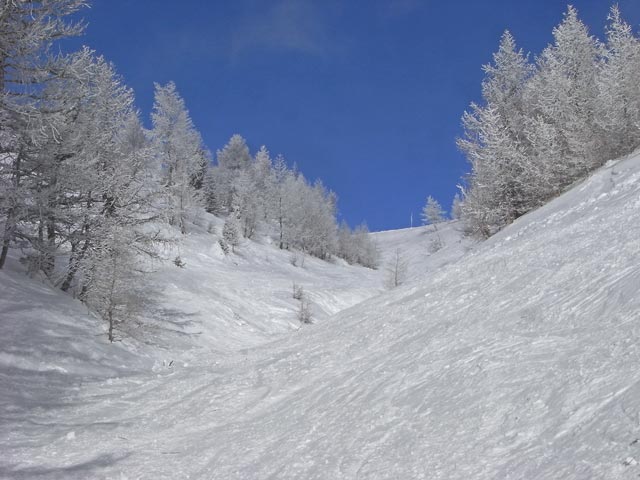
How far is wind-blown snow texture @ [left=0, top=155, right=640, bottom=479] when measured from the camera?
4285 mm

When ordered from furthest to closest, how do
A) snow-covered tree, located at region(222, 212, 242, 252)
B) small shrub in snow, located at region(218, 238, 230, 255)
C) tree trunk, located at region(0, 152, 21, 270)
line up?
snow-covered tree, located at region(222, 212, 242, 252)
small shrub in snow, located at region(218, 238, 230, 255)
tree trunk, located at region(0, 152, 21, 270)

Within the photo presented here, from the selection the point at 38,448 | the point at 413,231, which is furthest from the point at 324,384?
the point at 413,231

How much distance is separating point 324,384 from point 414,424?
317 centimetres

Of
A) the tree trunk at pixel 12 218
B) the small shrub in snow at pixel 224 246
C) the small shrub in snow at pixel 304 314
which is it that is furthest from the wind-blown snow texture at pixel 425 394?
the small shrub in snow at pixel 224 246

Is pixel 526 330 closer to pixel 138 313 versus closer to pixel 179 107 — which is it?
pixel 138 313

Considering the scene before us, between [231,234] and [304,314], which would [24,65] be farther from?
[231,234]

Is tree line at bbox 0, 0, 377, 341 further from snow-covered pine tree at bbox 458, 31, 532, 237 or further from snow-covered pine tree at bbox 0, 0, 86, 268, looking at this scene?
snow-covered pine tree at bbox 458, 31, 532, 237

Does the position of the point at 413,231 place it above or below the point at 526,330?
above

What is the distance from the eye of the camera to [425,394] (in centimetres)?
604

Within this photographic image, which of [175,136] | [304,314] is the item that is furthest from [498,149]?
[175,136]

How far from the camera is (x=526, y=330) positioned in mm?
6578

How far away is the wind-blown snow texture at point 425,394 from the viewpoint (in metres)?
4.29

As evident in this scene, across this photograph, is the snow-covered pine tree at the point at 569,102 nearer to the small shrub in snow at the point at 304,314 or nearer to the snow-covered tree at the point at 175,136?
the small shrub in snow at the point at 304,314

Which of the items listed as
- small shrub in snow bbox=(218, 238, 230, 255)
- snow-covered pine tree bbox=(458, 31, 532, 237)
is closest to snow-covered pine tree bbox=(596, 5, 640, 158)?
snow-covered pine tree bbox=(458, 31, 532, 237)
